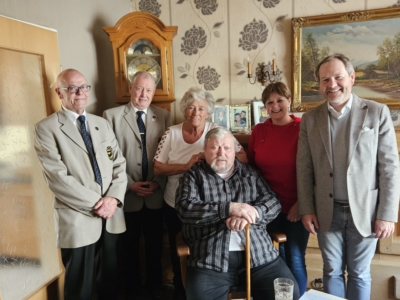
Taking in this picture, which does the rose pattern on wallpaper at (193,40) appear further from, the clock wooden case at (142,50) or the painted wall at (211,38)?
the clock wooden case at (142,50)

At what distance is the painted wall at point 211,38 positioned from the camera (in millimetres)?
2312

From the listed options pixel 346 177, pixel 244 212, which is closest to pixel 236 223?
pixel 244 212

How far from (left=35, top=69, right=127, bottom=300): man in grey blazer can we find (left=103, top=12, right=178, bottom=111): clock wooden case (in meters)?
0.69

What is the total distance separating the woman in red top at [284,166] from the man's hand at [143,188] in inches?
26.7

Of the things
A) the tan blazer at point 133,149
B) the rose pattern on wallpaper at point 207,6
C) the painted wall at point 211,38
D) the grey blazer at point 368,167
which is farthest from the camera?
the rose pattern on wallpaper at point 207,6

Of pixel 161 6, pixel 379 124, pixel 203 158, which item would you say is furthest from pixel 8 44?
pixel 379 124

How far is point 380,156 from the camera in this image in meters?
1.43

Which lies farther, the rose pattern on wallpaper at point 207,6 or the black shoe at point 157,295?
the rose pattern on wallpaper at point 207,6

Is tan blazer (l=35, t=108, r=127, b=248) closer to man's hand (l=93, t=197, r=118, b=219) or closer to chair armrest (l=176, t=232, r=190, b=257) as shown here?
man's hand (l=93, t=197, r=118, b=219)

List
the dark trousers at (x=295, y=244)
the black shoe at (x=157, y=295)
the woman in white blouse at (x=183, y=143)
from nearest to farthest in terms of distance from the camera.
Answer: the dark trousers at (x=295, y=244), the woman in white blouse at (x=183, y=143), the black shoe at (x=157, y=295)

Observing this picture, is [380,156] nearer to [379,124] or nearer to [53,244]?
[379,124]

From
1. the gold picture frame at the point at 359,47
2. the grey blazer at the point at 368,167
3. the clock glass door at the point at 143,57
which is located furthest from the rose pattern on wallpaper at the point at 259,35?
the grey blazer at the point at 368,167

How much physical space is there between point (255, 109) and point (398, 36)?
1.07 meters

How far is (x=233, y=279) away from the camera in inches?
62.2
